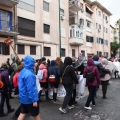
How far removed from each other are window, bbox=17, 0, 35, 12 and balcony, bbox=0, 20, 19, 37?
9.18ft

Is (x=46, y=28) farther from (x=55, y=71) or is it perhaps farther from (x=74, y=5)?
(x=55, y=71)

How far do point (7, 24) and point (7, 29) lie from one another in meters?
0.58

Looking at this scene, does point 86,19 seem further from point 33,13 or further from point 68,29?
point 33,13

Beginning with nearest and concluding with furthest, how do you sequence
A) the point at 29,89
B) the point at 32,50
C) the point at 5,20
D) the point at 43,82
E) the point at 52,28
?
the point at 29,89 → the point at 43,82 → the point at 5,20 → the point at 32,50 → the point at 52,28

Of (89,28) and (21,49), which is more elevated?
(89,28)

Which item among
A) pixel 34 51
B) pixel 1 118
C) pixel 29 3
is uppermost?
pixel 29 3

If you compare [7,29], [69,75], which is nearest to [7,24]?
[7,29]

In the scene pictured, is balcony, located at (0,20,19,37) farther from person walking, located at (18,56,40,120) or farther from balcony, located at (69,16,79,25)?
person walking, located at (18,56,40,120)

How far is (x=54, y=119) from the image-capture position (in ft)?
16.2

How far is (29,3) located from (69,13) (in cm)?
1011

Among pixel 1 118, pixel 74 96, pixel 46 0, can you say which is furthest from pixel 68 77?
pixel 46 0

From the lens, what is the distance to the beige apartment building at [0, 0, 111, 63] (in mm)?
19281

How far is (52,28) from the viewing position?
75.8ft

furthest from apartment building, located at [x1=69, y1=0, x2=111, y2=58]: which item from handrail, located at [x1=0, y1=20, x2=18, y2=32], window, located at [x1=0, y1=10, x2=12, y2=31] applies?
window, located at [x1=0, y1=10, x2=12, y2=31]
